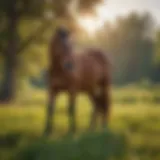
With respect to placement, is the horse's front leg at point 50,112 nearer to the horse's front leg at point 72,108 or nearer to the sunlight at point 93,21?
the horse's front leg at point 72,108

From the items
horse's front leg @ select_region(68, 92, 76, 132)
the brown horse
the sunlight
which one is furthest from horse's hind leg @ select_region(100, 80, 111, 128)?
the sunlight

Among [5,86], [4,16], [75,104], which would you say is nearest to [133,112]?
[75,104]

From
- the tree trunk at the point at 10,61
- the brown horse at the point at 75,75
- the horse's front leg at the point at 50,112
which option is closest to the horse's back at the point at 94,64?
the brown horse at the point at 75,75

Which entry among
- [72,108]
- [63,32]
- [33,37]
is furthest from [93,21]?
[72,108]

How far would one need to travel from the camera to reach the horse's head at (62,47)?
60.3 inches

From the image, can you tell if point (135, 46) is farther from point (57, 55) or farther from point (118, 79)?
→ point (57, 55)

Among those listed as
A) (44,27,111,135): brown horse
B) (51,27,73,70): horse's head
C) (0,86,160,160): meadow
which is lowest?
(0,86,160,160): meadow

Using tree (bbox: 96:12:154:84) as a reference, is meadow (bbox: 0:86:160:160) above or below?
below

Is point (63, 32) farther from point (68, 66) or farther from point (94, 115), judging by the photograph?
point (94, 115)

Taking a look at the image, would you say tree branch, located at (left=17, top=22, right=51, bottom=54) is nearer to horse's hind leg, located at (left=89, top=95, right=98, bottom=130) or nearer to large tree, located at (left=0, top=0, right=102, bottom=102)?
large tree, located at (left=0, top=0, right=102, bottom=102)

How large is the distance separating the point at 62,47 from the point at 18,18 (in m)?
0.21

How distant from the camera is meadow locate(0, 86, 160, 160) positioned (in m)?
1.50

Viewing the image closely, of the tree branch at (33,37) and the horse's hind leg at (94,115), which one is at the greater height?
the tree branch at (33,37)

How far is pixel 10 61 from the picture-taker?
1554 millimetres
